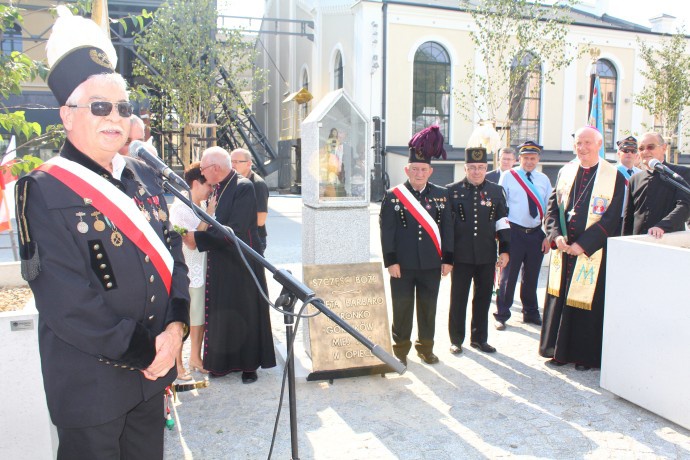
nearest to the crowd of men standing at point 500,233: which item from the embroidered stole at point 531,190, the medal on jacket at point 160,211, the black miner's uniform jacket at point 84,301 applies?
the embroidered stole at point 531,190

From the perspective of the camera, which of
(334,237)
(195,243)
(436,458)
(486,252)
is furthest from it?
(486,252)

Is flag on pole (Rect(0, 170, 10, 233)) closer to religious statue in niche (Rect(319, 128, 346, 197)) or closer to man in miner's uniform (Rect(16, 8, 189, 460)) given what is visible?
religious statue in niche (Rect(319, 128, 346, 197))

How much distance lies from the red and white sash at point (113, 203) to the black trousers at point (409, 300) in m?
3.06

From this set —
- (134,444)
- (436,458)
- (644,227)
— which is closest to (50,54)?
(134,444)

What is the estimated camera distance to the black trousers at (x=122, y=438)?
2.20m

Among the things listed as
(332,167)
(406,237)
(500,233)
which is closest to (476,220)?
(500,233)

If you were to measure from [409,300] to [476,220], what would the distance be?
1.04 metres

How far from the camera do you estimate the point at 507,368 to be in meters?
5.23

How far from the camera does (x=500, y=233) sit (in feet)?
18.6

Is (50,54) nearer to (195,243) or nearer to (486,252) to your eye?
(195,243)

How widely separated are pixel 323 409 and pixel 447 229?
1996 mm

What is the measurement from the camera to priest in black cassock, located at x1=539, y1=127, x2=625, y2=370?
5.11 metres

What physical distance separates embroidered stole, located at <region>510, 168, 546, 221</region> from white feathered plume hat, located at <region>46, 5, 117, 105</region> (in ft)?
17.9

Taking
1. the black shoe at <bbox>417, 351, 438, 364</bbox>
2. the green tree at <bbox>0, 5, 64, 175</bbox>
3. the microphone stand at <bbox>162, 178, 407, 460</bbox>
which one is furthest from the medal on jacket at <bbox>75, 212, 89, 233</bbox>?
the black shoe at <bbox>417, 351, 438, 364</bbox>
